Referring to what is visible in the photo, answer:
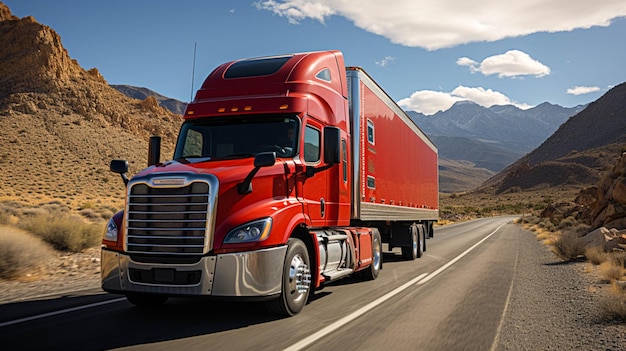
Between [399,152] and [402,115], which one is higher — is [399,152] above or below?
below

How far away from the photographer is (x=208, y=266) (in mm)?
6035

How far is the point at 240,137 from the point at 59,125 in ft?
211

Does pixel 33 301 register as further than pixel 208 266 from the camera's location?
Yes

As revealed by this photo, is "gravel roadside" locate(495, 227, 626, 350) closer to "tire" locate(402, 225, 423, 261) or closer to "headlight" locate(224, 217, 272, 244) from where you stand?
"headlight" locate(224, 217, 272, 244)

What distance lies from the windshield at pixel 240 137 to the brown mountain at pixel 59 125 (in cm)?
3862

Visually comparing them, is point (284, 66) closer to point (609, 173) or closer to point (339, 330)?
point (339, 330)

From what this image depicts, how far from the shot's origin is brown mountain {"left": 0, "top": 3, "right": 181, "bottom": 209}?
52.2 metres

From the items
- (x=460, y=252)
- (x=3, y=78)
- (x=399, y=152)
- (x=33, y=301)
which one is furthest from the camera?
(x=3, y=78)

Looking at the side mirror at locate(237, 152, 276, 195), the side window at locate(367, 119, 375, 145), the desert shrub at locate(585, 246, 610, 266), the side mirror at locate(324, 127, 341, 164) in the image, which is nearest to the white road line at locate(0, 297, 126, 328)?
the side mirror at locate(237, 152, 276, 195)

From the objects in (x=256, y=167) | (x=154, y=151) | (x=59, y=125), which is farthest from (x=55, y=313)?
(x=59, y=125)

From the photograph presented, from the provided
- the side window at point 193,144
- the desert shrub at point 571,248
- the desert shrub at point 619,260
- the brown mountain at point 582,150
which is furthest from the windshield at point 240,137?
the brown mountain at point 582,150

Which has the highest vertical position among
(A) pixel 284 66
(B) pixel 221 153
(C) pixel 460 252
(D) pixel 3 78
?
(D) pixel 3 78

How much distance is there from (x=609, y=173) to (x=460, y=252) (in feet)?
34.8

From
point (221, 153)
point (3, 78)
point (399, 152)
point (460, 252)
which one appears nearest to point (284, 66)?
point (221, 153)
